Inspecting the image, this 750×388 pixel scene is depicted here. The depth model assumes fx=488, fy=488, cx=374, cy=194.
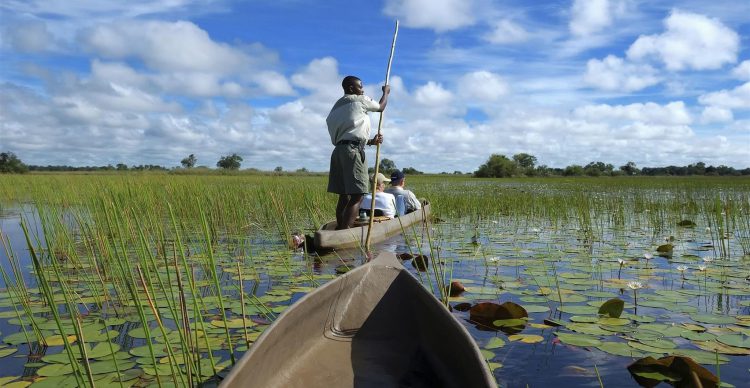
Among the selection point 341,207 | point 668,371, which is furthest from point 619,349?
point 341,207

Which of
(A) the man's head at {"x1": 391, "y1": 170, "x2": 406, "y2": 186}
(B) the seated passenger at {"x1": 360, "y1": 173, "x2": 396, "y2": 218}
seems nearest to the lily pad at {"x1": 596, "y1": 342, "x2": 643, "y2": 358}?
(B) the seated passenger at {"x1": 360, "y1": 173, "x2": 396, "y2": 218}

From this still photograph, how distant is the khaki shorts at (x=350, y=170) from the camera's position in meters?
5.39

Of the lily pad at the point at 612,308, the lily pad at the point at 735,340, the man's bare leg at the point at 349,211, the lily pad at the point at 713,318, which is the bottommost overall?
the lily pad at the point at 735,340

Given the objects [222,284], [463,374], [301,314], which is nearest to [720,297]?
[463,374]

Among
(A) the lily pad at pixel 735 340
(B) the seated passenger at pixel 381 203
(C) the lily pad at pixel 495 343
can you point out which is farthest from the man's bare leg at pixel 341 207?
(A) the lily pad at pixel 735 340

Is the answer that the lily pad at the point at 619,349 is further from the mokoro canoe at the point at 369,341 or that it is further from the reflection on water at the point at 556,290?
the mokoro canoe at the point at 369,341

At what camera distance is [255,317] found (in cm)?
298

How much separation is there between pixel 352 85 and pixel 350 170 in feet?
3.13

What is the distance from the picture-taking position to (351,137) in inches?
212

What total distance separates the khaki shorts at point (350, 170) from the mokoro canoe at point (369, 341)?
2.85m

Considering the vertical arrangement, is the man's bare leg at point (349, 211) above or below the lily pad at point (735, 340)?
above

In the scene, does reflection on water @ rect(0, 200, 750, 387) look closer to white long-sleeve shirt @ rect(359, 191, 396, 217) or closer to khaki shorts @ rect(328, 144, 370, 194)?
white long-sleeve shirt @ rect(359, 191, 396, 217)

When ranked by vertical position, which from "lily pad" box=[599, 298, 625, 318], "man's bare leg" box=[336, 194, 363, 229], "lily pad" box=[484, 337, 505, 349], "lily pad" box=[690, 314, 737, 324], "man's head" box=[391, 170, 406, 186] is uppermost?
"man's head" box=[391, 170, 406, 186]

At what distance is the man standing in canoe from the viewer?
5.35 meters
